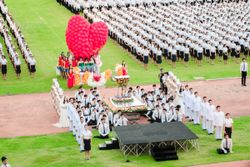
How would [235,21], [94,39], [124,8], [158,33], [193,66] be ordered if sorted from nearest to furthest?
[94,39] → [193,66] → [158,33] → [235,21] → [124,8]

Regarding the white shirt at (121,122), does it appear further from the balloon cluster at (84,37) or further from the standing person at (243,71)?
the standing person at (243,71)

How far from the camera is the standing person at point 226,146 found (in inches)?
963

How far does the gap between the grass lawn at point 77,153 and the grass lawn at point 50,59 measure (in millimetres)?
8430

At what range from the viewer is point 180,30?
145 ft

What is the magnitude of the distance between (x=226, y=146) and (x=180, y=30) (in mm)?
20605

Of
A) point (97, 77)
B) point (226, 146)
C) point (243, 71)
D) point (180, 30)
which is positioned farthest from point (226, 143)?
point (180, 30)

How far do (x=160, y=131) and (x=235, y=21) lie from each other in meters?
23.4

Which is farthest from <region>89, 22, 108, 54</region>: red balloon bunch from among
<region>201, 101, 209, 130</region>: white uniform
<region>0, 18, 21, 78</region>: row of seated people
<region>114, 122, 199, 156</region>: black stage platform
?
<region>114, 122, 199, 156</region>: black stage platform

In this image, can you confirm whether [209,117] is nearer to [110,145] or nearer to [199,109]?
[199,109]

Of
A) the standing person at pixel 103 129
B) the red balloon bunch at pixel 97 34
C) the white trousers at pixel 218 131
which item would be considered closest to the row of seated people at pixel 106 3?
the red balloon bunch at pixel 97 34

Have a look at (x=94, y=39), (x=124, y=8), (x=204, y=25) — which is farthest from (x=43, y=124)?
(x=124, y=8)

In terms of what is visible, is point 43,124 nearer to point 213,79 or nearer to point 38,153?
point 38,153

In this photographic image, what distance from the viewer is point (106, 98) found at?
3191 centimetres

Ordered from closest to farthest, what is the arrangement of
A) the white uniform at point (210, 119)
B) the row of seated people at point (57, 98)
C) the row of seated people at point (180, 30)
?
the white uniform at point (210, 119)
the row of seated people at point (57, 98)
the row of seated people at point (180, 30)
